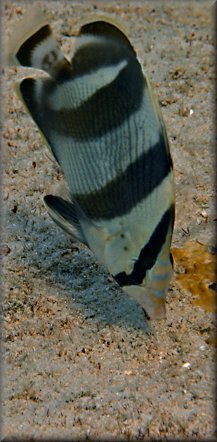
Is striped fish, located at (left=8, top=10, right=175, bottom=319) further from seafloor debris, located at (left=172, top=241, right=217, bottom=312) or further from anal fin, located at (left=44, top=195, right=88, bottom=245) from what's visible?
seafloor debris, located at (left=172, top=241, right=217, bottom=312)

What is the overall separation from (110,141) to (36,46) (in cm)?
42

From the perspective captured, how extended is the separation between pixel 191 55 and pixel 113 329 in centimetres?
253

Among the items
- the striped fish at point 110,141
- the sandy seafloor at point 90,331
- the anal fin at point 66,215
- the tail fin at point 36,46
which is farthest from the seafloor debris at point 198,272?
the tail fin at point 36,46

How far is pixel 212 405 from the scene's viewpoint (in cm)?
242

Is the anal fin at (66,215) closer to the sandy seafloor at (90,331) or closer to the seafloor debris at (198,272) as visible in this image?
the sandy seafloor at (90,331)

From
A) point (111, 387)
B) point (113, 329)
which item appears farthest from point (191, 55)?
point (111, 387)

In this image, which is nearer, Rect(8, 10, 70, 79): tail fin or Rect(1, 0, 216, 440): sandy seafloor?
Rect(8, 10, 70, 79): tail fin

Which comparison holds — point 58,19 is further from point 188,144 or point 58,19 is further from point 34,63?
point 34,63

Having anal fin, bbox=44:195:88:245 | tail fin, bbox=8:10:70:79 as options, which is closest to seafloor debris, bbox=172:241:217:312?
anal fin, bbox=44:195:88:245

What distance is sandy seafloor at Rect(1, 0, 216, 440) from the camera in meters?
2.39

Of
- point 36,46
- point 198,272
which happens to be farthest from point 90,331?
point 36,46

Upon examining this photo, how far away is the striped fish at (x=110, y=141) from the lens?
1997 millimetres

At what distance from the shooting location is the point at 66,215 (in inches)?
92.6

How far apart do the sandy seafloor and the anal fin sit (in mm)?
583
